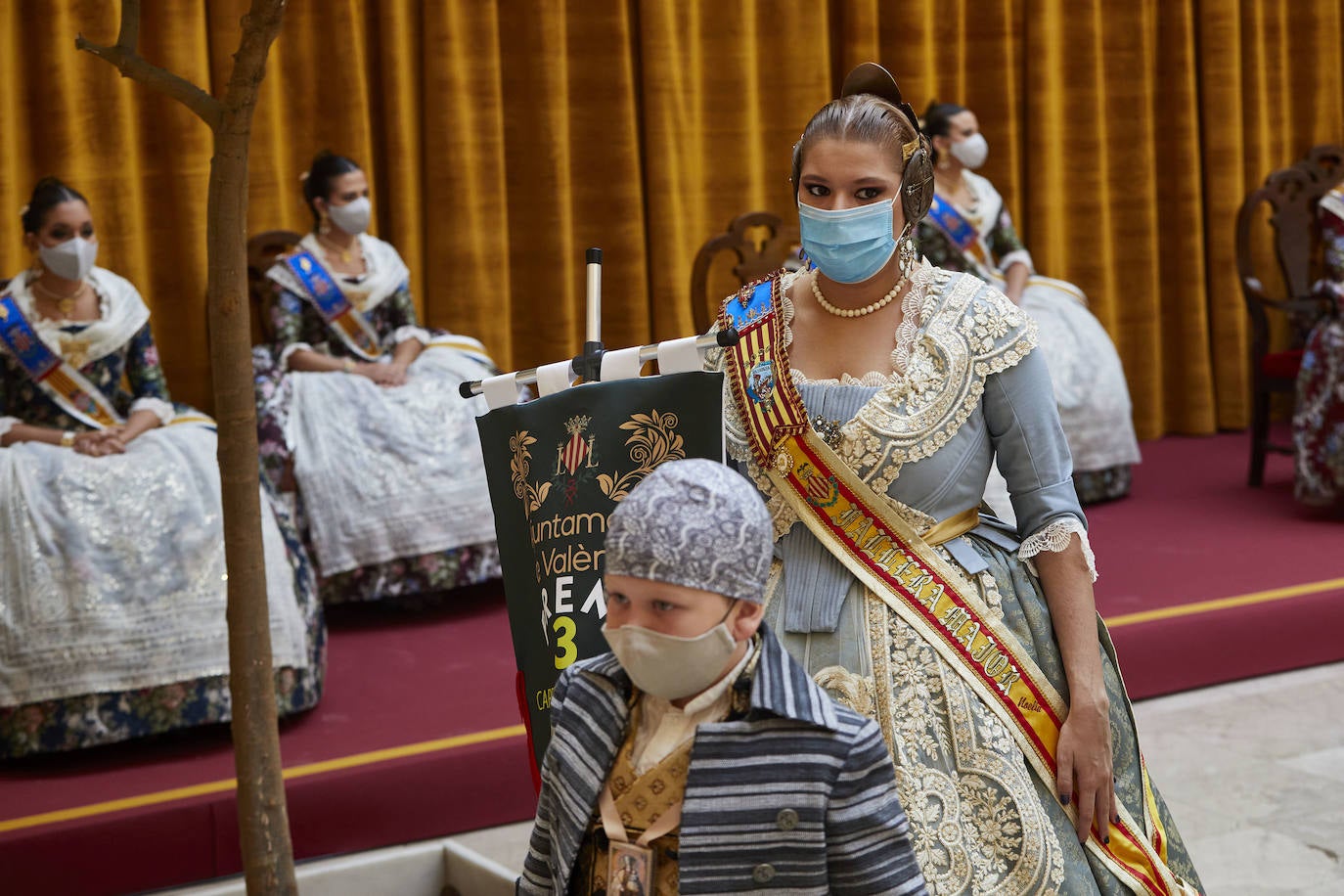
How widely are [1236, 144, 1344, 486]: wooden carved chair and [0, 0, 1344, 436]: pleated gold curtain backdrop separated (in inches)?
27.8

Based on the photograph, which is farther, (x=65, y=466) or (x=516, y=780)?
(x=65, y=466)

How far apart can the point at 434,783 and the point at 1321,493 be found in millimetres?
2761

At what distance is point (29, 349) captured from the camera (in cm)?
321

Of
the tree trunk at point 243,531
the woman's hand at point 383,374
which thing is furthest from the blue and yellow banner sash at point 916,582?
the woman's hand at point 383,374

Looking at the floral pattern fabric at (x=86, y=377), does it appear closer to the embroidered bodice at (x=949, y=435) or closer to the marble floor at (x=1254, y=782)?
the marble floor at (x=1254, y=782)

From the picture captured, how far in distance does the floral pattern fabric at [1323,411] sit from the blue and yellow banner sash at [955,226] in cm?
99

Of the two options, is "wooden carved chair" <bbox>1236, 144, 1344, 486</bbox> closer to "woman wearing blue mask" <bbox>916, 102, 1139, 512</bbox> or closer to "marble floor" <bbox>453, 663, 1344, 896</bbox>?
"woman wearing blue mask" <bbox>916, 102, 1139, 512</bbox>

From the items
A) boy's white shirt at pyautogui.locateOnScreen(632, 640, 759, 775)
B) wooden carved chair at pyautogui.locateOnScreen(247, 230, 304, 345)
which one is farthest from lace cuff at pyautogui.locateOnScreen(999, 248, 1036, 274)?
boy's white shirt at pyautogui.locateOnScreen(632, 640, 759, 775)

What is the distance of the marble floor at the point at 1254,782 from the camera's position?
243 centimetres

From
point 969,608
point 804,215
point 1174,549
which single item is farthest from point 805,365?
point 1174,549

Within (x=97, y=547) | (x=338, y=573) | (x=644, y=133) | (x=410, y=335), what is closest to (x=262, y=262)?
(x=410, y=335)

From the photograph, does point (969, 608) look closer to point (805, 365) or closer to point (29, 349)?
point (805, 365)

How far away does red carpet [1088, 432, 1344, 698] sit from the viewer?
3326 mm

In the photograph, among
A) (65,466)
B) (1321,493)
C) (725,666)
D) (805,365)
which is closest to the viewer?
(725,666)
